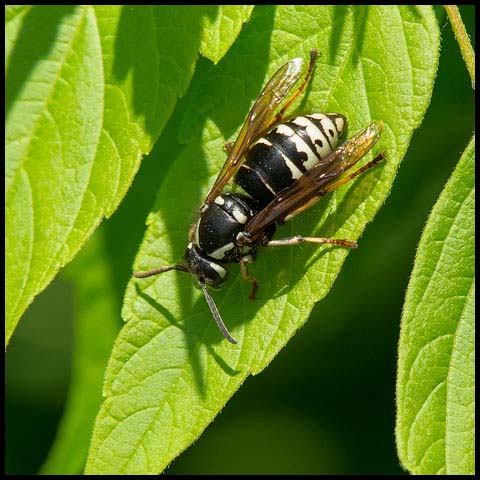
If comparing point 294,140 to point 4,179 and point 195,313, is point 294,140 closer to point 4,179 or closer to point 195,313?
point 195,313

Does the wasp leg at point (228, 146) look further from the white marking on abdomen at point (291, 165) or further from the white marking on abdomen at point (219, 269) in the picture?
the white marking on abdomen at point (219, 269)

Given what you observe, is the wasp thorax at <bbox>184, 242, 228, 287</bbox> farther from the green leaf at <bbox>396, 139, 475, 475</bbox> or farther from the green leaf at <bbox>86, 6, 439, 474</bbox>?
the green leaf at <bbox>396, 139, 475, 475</bbox>

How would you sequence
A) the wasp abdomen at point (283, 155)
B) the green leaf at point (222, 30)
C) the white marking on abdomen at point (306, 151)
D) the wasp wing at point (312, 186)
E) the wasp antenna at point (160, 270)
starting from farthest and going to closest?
the white marking on abdomen at point (306, 151), the wasp abdomen at point (283, 155), the wasp wing at point (312, 186), the wasp antenna at point (160, 270), the green leaf at point (222, 30)

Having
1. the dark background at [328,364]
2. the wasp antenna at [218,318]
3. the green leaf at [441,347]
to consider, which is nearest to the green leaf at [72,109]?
the wasp antenna at [218,318]

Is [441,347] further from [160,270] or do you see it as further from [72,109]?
[72,109]

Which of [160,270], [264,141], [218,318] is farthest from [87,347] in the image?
[264,141]

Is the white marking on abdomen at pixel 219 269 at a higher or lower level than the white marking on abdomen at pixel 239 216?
lower

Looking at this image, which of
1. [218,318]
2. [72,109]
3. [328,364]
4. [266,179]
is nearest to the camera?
[72,109]

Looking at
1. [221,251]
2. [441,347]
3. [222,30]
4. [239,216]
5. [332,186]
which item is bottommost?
[441,347]

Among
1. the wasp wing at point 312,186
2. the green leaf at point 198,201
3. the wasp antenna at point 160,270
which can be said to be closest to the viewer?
the green leaf at point 198,201
